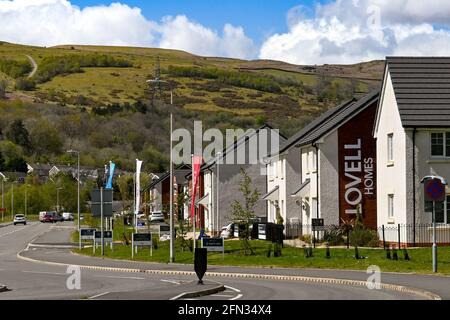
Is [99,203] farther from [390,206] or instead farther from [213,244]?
[390,206]

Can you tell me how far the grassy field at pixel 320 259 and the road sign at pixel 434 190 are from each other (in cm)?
259

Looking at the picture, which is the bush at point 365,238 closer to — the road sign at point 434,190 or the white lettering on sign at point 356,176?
the white lettering on sign at point 356,176

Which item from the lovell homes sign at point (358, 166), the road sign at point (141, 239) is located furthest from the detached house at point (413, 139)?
the road sign at point (141, 239)

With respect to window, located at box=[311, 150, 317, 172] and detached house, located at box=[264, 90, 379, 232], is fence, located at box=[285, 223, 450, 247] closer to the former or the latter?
detached house, located at box=[264, 90, 379, 232]

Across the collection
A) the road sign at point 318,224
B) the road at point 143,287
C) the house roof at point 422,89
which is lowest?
the road at point 143,287

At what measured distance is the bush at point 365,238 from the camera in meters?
49.6

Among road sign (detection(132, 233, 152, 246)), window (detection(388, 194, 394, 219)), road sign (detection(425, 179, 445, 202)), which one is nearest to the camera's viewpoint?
road sign (detection(425, 179, 445, 202))

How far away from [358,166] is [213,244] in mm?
15284

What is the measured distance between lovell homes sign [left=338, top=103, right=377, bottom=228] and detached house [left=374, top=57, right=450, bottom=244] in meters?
4.98

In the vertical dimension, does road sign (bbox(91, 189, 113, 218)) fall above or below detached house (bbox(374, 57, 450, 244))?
below

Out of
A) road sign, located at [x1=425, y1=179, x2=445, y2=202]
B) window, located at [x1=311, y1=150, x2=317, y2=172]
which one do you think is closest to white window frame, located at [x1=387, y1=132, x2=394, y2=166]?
window, located at [x1=311, y1=150, x2=317, y2=172]

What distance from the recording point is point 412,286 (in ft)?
96.1

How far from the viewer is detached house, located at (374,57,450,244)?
4784 cm
